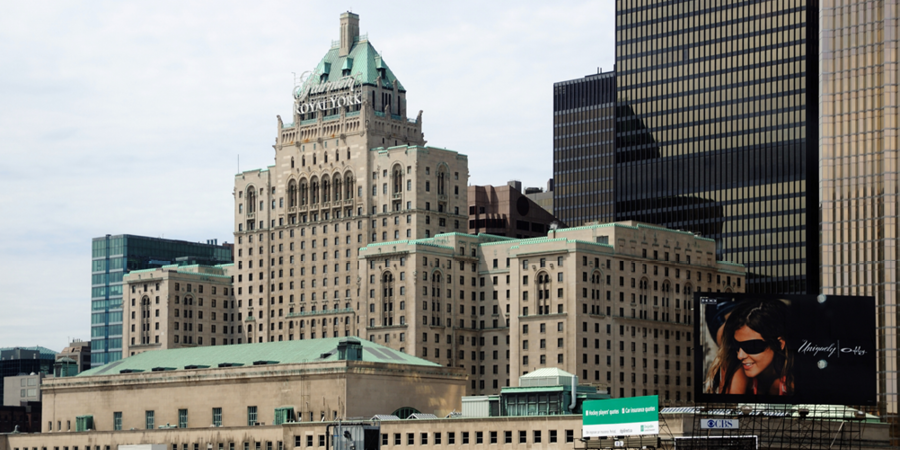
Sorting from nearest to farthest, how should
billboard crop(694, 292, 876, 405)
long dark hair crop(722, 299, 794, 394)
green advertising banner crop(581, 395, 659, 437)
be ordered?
1. green advertising banner crop(581, 395, 659, 437)
2. billboard crop(694, 292, 876, 405)
3. long dark hair crop(722, 299, 794, 394)

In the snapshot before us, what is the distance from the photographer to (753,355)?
609 feet

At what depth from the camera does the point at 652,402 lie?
174750mm

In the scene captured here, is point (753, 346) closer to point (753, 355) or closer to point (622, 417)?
point (753, 355)

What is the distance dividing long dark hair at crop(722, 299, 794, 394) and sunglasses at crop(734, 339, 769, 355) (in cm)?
39

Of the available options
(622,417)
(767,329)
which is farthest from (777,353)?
(622,417)

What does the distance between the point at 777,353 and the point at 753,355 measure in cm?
275

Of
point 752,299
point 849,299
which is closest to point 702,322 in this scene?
point 752,299

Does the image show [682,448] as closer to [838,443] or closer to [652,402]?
[652,402]

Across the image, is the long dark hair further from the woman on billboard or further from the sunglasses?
the sunglasses

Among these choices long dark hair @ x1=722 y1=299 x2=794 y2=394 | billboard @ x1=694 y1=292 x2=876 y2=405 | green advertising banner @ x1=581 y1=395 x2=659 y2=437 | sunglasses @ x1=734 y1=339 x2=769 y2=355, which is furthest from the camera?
sunglasses @ x1=734 y1=339 x2=769 y2=355

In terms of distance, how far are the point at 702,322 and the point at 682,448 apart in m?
16.5

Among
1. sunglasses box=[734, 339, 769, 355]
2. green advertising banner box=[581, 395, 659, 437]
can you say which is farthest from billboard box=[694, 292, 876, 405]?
green advertising banner box=[581, 395, 659, 437]

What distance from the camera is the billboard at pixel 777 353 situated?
7288 inches

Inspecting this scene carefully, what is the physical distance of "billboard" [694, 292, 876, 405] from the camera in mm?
185125
